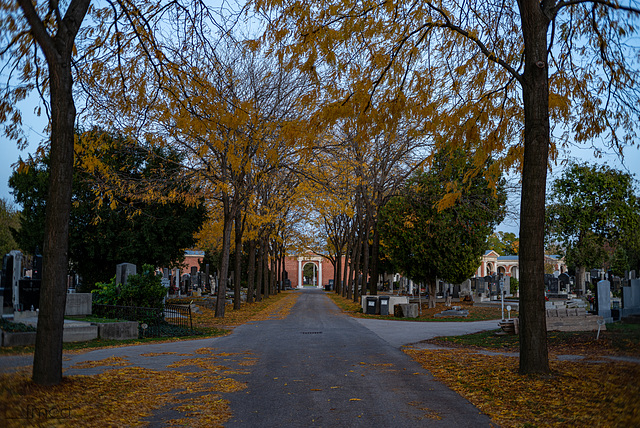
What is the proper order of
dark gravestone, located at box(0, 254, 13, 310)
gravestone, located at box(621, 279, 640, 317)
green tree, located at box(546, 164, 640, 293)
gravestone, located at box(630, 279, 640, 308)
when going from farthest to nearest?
green tree, located at box(546, 164, 640, 293) < gravestone, located at box(630, 279, 640, 308) < gravestone, located at box(621, 279, 640, 317) < dark gravestone, located at box(0, 254, 13, 310)

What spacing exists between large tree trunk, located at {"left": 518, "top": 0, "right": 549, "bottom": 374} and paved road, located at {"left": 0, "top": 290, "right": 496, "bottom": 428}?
163 centimetres

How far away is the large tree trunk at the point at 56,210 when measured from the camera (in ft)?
20.8

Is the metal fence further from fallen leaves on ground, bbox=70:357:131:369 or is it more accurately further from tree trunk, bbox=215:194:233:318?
fallen leaves on ground, bbox=70:357:131:369

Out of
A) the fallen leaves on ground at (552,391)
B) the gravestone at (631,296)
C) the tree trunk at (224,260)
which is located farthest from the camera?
the tree trunk at (224,260)

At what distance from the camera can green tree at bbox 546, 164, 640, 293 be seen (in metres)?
34.4

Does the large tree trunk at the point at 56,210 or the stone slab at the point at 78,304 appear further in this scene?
the stone slab at the point at 78,304

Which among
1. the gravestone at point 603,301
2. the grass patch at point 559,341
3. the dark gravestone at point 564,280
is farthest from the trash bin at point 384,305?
the dark gravestone at point 564,280

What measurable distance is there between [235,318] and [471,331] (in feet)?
33.0

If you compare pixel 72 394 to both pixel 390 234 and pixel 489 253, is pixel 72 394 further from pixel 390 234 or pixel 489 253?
pixel 489 253

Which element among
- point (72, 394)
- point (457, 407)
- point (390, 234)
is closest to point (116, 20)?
point (72, 394)

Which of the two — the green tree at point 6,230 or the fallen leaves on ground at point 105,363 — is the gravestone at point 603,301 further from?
the green tree at point 6,230

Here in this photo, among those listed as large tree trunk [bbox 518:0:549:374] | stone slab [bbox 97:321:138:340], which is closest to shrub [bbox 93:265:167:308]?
stone slab [bbox 97:321:138:340]

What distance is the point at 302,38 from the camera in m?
8.78

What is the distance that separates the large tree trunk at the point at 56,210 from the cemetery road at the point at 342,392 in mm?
2362
